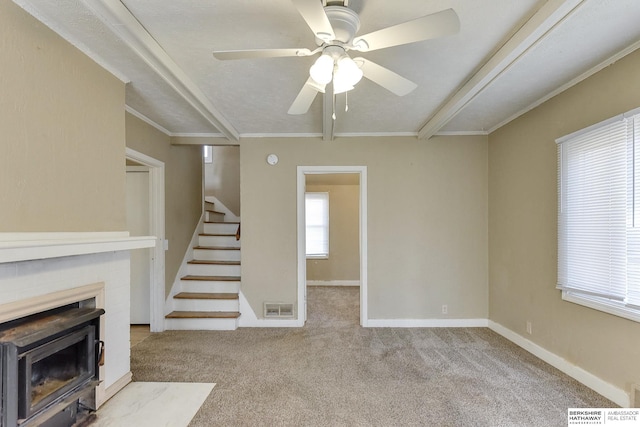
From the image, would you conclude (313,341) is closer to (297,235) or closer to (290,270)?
(290,270)

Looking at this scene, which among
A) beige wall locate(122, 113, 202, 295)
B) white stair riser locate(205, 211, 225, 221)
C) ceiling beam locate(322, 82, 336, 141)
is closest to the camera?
ceiling beam locate(322, 82, 336, 141)

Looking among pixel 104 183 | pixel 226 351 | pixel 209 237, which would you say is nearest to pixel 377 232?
pixel 226 351

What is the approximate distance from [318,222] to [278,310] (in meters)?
3.03

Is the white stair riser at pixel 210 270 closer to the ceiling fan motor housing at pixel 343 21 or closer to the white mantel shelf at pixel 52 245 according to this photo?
the white mantel shelf at pixel 52 245

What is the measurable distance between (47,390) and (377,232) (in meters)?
3.23

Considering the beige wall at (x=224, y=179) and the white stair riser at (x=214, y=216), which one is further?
the beige wall at (x=224, y=179)

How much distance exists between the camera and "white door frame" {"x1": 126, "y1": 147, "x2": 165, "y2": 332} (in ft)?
12.1

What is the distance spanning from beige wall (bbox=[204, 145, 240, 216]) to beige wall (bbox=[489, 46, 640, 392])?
439 cm

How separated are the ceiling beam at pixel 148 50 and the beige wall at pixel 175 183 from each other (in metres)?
0.77

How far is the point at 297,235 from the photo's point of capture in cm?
400

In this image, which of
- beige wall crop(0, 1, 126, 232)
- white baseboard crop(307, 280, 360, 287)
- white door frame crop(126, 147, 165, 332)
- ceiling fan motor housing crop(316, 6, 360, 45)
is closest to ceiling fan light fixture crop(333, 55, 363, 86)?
ceiling fan motor housing crop(316, 6, 360, 45)

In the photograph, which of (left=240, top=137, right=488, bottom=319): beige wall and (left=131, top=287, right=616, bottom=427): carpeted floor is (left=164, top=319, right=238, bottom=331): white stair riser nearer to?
(left=131, top=287, right=616, bottom=427): carpeted floor

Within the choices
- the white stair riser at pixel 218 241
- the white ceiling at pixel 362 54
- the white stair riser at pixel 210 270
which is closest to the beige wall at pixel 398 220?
the white stair riser at pixel 210 270

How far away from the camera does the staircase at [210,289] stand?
379 centimetres
